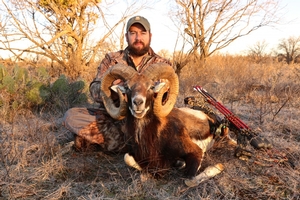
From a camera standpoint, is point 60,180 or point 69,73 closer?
point 60,180

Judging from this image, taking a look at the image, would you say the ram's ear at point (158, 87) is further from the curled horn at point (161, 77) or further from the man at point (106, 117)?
the man at point (106, 117)

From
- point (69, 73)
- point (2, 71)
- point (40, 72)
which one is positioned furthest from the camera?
point (69, 73)

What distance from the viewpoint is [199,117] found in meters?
5.12

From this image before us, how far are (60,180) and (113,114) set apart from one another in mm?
1098

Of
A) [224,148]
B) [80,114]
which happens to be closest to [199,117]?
[224,148]

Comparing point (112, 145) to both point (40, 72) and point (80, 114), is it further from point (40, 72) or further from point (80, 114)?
point (40, 72)

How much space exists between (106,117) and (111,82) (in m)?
0.95

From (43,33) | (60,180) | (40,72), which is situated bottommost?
(60,180)

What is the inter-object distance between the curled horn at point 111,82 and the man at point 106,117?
0.62 m

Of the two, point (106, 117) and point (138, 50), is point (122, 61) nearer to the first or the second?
point (138, 50)

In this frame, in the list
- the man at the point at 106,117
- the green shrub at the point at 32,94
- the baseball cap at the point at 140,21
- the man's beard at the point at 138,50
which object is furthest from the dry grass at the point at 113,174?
the baseball cap at the point at 140,21

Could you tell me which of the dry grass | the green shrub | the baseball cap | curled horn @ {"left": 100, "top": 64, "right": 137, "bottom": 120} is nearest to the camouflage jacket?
the baseball cap

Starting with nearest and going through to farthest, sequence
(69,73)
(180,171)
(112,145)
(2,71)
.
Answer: (180,171) → (112,145) → (2,71) → (69,73)

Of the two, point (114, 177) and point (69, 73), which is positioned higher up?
point (69, 73)
